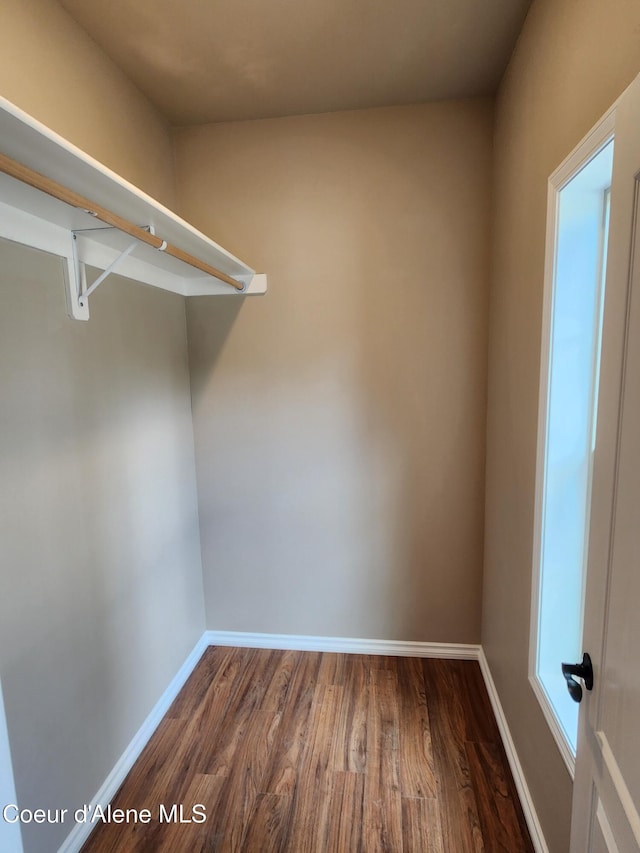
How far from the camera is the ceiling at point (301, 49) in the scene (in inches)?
58.3

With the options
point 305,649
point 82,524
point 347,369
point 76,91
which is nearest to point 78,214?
point 76,91

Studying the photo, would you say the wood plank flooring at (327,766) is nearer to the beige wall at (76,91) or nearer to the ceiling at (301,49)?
the beige wall at (76,91)

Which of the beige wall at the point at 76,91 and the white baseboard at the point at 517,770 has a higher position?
the beige wall at the point at 76,91

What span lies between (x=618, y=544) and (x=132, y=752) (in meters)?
1.92

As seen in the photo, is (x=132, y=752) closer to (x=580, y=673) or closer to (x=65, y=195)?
(x=580, y=673)

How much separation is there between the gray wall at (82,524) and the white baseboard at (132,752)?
36 mm

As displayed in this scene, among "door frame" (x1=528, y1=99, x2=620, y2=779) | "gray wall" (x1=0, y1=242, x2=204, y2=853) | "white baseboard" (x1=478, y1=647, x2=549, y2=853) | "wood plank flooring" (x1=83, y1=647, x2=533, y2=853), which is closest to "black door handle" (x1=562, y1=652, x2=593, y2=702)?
"door frame" (x1=528, y1=99, x2=620, y2=779)

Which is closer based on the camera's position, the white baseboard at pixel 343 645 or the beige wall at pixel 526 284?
the beige wall at pixel 526 284

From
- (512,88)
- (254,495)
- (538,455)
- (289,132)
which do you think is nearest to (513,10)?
(512,88)

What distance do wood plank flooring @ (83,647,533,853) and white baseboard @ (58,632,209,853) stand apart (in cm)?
3

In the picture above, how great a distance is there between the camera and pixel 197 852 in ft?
4.76

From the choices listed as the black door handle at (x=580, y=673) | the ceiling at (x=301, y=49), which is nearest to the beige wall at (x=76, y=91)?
the ceiling at (x=301, y=49)

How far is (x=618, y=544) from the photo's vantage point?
2.50 feet

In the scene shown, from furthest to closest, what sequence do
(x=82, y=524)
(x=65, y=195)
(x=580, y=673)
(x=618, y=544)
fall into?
(x=82, y=524)
(x=65, y=195)
(x=580, y=673)
(x=618, y=544)
